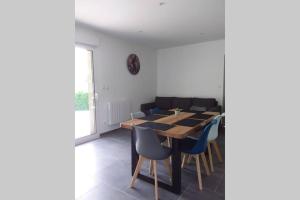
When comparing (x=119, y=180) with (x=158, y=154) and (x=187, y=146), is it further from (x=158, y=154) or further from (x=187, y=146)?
(x=187, y=146)

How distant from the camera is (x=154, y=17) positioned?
3.11 meters

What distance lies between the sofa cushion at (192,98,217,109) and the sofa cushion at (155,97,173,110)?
2.53ft

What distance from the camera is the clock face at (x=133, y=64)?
495 centimetres

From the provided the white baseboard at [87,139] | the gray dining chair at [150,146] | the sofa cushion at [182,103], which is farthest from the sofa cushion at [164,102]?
the gray dining chair at [150,146]

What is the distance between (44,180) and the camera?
0.39 meters

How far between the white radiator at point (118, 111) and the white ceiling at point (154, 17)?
5.58ft

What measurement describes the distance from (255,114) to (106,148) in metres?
3.34

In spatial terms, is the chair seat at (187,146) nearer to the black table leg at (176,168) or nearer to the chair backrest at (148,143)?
the black table leg at (176,168)

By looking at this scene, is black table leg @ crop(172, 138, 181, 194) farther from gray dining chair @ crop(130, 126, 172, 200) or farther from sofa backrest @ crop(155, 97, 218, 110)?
sofa backrest @ crop(155, 97, 218, 110)

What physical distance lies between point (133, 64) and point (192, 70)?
184 cm

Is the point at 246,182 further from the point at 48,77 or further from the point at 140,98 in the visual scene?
the point at 140,98

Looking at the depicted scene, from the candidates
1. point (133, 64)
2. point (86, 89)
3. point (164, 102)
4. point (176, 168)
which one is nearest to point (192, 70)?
point (164, 102)

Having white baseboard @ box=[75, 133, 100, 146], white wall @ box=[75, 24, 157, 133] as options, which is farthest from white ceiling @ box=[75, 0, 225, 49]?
white baseboard @ box=[75, 133, 100, 146]

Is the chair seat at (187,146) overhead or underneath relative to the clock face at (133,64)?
underneath
